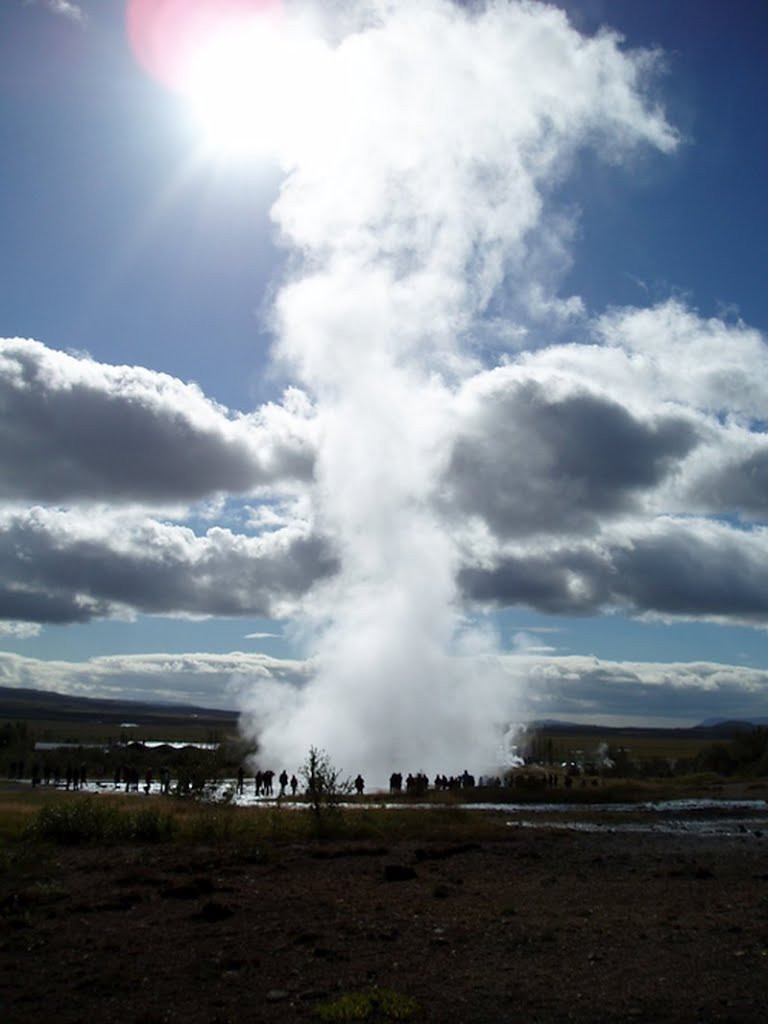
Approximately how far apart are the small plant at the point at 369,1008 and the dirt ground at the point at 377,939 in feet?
0.28

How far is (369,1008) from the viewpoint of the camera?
33.6 ft

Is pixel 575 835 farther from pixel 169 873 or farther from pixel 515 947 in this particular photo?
pixel 515 947

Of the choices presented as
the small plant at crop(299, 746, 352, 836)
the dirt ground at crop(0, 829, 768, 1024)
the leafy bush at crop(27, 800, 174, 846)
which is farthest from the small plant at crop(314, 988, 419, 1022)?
the small plant at crop(299, 746, 352, 836)

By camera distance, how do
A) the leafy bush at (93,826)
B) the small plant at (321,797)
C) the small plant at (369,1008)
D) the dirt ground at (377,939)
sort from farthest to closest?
1. the small plant at (321,797)
2. the leafy bush at (93,826)
3. the dirt ground at (377,939)
4. the small plant at (369,1008)

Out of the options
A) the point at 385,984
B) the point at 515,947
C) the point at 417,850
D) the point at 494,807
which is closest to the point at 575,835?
the point at 417,850

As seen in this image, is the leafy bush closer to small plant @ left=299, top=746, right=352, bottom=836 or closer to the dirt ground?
the dirt ground

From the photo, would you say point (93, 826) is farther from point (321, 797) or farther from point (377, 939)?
point (377, 939)

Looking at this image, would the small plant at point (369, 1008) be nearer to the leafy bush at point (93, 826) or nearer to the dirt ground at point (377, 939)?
the dirt ground at point (377, 939)

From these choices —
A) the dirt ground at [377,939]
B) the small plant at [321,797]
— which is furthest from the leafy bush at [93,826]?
the small plant at [321,797]

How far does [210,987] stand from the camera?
38.0 ft

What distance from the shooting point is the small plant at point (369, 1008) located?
1005 centimetres

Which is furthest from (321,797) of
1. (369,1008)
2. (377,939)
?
(369,1008)

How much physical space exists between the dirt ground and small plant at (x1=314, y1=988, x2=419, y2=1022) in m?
0.08

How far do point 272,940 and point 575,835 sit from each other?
22215 mm
